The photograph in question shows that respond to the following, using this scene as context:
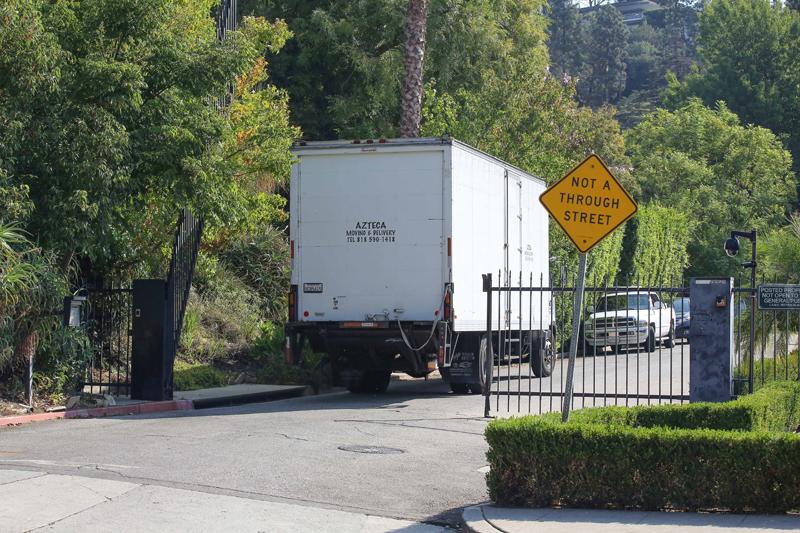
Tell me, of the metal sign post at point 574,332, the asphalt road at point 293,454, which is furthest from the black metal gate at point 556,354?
the metal sign post at point 574,332

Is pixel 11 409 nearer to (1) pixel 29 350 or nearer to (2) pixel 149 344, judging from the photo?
(1) pixel 29 350

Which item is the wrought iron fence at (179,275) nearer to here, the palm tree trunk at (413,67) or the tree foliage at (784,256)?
the palm tree trunk at (413,67)

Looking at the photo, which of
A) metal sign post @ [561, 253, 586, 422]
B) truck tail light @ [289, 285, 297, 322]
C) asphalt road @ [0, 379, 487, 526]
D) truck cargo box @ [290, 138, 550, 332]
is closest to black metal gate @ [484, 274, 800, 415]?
truck cargo box @ [290, 138, 550, 332]

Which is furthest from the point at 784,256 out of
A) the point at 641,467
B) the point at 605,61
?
the point at 605,61

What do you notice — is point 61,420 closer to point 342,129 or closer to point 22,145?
point 22,145

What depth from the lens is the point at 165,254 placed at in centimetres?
2022

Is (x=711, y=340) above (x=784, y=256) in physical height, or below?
below

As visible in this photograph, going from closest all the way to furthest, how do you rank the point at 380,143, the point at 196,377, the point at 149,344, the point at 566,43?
the point at 149,344 < the point at 380,143 < the point at 196,377 < the point at 566,43

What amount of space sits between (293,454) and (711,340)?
245 inches

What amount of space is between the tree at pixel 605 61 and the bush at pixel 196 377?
321 ft

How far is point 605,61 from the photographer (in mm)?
118312

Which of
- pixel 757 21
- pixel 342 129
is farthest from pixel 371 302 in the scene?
pixel 757 21

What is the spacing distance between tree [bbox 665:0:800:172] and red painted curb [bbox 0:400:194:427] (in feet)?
179

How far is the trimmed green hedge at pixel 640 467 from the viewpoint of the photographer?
891 cm
